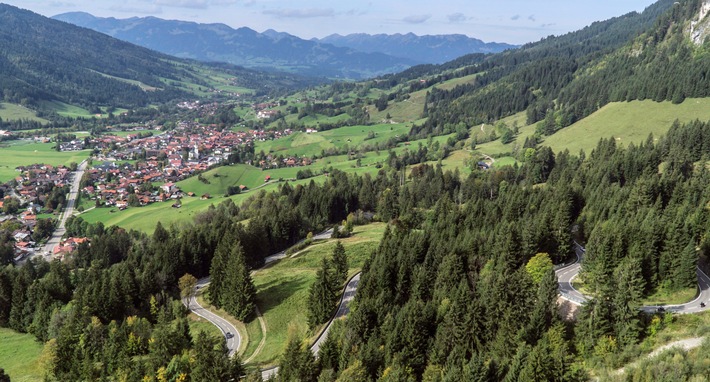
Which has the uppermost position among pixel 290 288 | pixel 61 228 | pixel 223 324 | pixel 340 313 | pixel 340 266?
pixel 340 266

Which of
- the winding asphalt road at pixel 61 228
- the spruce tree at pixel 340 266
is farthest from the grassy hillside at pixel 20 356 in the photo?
the winding asphalt road at pixel 61 228

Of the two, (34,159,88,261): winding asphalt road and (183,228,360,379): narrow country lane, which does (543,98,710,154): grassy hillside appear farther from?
(34,159,88,261): winding asphalt road

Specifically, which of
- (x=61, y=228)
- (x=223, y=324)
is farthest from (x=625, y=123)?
(x=61, y=228)

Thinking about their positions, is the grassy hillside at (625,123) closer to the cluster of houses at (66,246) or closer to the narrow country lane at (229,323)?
the narrow country lane at (229,323)

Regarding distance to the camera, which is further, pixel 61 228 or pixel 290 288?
pixel 61 228

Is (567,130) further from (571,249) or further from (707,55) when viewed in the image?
(571,249)

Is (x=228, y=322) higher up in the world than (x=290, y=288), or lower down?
lower down

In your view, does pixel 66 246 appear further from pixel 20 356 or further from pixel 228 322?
pixel 228 322
